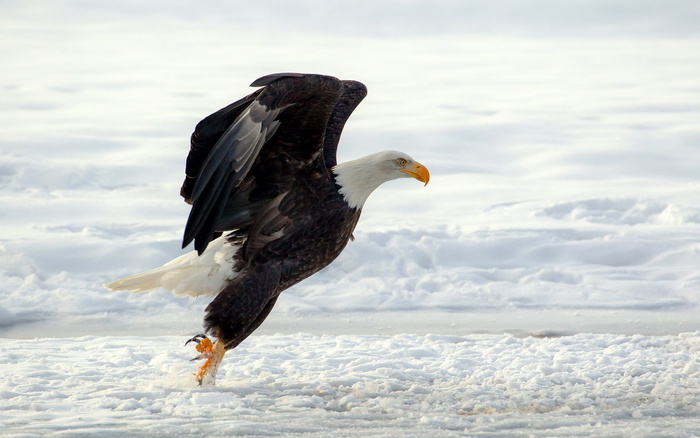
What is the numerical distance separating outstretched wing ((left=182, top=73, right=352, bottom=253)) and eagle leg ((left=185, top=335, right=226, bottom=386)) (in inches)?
20.0

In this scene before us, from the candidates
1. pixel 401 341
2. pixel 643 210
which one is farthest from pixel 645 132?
pixel 401 341

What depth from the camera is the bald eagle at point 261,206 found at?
175 inches

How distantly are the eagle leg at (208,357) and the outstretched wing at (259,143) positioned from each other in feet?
1.67

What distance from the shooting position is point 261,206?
489 cm

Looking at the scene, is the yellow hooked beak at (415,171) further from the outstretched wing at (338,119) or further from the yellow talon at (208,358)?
the yellow talon at (208,358)

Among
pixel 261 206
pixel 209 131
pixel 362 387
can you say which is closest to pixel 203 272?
pixel 261 206

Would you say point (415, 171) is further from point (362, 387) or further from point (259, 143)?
point (362, 387)

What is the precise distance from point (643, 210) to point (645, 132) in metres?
5.76

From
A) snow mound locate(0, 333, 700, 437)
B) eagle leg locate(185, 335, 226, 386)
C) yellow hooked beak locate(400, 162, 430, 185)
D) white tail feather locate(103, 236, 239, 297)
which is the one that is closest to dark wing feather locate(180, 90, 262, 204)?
white tail feather locate(103, 236, 239, 297)

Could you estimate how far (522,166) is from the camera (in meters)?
14.0

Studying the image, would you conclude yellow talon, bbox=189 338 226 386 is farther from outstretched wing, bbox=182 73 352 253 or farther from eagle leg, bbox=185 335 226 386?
outstretched wing, bbox=182 73 352 253

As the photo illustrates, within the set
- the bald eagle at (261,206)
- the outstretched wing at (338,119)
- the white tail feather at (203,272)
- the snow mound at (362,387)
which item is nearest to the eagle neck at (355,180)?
the bald eagle at (261,206)

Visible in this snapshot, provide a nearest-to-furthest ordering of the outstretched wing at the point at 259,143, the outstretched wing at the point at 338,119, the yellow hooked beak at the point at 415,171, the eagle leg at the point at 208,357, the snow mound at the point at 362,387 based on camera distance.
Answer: the snow mound at the point at 362,387
the outstretched wing at the point at 259,143
the eagle leg at the point at 208,357
the yellow hooked beak at the point at 415,171
the outstretched wing at the point at 338,119

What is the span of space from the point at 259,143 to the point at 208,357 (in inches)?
44.6
